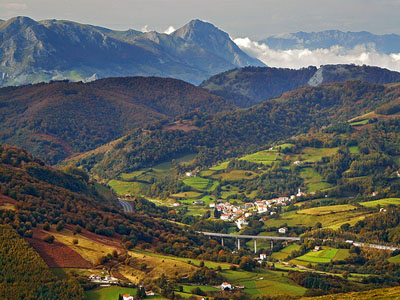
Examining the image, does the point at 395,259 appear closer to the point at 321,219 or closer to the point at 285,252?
the point at 285,252

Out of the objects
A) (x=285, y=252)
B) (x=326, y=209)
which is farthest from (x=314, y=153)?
(x=285, y=252)

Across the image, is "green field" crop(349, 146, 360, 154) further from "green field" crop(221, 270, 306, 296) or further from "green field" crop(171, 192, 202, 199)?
"green field" crop(221, 270, 306, 296)

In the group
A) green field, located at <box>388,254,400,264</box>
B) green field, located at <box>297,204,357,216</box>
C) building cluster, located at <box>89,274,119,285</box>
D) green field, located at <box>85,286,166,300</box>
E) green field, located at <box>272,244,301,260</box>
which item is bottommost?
green field, located at <box>272,244,301,260</box>

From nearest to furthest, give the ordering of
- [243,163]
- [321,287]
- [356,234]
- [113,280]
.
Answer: [113,280] < [321,287] < [356,234] < [243,163]

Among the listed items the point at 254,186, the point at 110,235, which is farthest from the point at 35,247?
the point at 254,186

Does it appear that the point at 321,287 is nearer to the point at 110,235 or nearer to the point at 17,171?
the point at 110,235

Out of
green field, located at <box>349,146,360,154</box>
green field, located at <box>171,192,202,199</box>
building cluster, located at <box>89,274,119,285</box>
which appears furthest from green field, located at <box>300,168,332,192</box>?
building cluster, located at <box>89,274,119,285</box>
